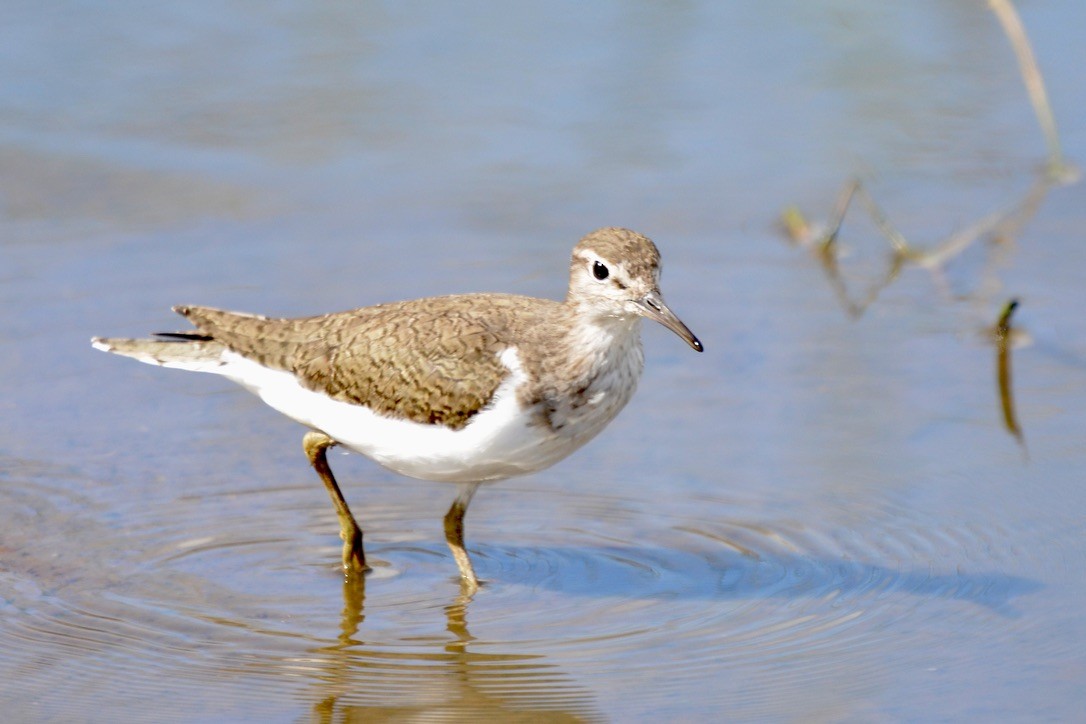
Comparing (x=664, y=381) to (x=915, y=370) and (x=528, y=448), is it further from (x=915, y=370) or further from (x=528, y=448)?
(x=528, y=448)

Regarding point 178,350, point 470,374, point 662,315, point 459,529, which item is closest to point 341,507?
point 459,529

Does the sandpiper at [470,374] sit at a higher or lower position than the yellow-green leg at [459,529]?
higher

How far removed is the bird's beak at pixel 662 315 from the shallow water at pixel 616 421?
1.16 metres

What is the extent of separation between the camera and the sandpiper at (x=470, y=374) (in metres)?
6.92

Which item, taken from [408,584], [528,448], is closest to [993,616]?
[528,448]

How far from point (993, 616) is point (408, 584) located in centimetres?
258

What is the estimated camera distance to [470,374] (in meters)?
7.00

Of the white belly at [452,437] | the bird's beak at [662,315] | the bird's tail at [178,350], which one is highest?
the bird's beak at [662,315]

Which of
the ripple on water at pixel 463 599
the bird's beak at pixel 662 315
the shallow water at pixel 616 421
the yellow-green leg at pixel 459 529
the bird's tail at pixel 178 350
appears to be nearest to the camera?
the ripple on water at pixel 463 599

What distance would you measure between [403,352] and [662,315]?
119 centimetres

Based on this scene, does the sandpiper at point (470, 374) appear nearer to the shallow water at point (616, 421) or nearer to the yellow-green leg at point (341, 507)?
the yellow-green leg at point (341, 507)

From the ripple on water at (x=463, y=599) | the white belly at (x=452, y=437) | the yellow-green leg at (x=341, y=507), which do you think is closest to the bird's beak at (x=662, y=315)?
the white belly at (x=452, y=437)

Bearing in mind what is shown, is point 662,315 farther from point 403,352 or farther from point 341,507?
point 341,507

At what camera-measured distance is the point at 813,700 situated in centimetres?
611
